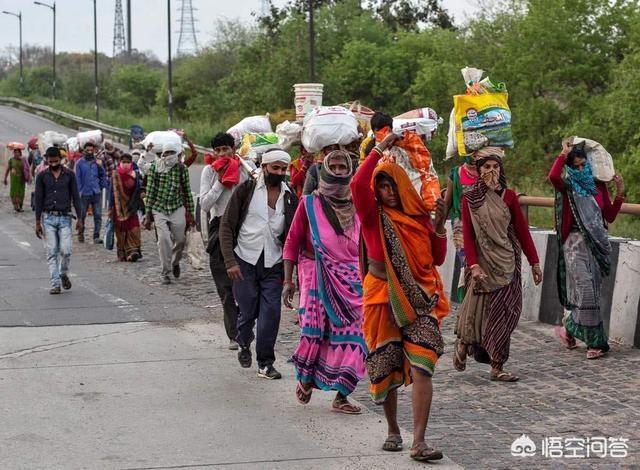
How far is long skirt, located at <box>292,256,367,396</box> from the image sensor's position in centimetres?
812

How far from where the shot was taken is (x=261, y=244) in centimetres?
916

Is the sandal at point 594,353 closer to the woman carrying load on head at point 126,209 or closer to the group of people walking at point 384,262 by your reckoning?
the group of people walking at point 384,262

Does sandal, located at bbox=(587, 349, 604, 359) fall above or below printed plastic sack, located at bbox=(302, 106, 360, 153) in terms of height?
below

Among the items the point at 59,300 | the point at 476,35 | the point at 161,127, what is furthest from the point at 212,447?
the point at 161,127

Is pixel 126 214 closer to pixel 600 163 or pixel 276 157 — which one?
pixel 276 157

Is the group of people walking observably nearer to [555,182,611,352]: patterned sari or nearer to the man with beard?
[555,182,611,352]: patterned sari

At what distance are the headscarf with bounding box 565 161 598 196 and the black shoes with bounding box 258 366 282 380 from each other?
9.30 ft

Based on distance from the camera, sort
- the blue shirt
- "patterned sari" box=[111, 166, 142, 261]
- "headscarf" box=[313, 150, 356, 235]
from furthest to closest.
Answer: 1. the blue shirt
2. "patterned sari" box=[111, 166, 142, 261]
3. "headscarf" box=[313, 150, 356, 235]

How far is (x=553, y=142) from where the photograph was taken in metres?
41.4

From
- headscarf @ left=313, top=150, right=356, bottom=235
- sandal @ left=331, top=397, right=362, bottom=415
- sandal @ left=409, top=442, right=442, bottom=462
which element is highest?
headscarf @ left=313, top=150, right=356, bottom=235

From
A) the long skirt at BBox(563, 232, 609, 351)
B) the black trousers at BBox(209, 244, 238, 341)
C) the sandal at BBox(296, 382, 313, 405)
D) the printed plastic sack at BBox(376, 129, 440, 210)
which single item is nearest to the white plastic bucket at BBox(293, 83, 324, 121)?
the black trousers at BBox(209, 244, 238, 341)

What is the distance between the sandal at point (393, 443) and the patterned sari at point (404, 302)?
229mm

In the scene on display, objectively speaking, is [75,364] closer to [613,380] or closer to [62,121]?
[613,380]

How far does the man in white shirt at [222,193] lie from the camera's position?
10.4 m
